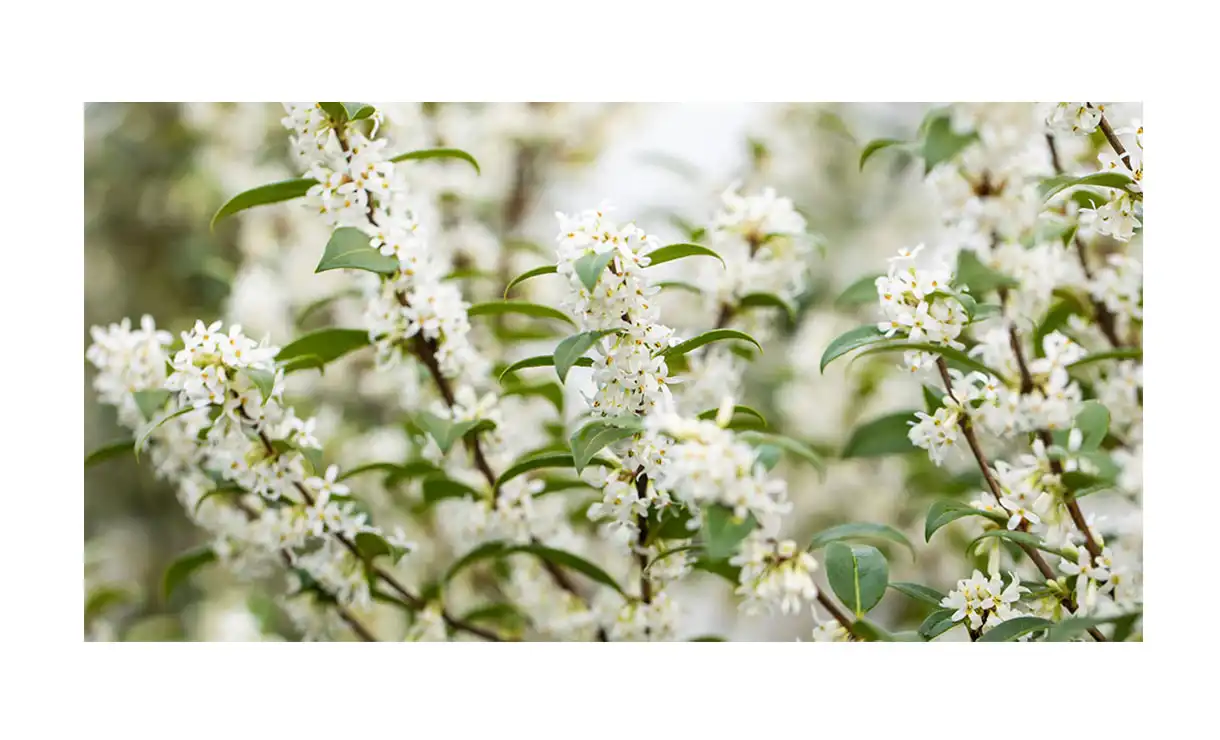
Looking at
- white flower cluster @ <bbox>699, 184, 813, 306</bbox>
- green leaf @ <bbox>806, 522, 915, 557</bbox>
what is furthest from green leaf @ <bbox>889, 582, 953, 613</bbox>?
→ white flower cluster @ <bbox>699, 184, 813, 306</bbox>

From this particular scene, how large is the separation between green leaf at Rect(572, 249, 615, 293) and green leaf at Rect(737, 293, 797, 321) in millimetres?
440

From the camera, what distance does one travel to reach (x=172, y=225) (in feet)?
8.48

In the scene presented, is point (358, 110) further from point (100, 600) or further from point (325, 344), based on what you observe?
point (100, 600)

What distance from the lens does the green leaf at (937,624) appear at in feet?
4.08

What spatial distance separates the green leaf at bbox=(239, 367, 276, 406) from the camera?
120cm

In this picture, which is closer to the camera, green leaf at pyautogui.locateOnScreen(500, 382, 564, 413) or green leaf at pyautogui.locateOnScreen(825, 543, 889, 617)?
green leaf at pyautogui.locateOnScreen(825, 543, 889, 617)

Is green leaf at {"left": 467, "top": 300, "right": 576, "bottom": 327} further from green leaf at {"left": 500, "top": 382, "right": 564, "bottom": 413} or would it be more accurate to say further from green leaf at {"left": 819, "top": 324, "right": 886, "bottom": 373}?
green leaf at {"left": 819, "top": 324, "right": 886, "bottom": 373}

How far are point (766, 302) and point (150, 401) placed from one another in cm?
87
